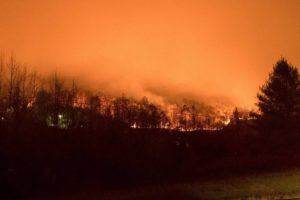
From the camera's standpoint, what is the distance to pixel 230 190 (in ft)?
62.0

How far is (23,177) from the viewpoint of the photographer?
81.8 ft

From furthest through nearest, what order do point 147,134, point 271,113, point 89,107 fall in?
point 89,107
point 271,113
point 147,134

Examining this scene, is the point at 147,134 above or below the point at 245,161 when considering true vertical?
above

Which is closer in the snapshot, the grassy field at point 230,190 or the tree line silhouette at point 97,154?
the grassy field at point 230,190

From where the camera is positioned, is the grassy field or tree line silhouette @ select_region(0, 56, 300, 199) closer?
the grassy field

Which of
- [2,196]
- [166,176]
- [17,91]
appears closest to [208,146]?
[166,176]

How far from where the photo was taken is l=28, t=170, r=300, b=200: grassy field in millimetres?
17675

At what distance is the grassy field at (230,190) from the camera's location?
17675mm

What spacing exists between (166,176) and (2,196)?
413 inches

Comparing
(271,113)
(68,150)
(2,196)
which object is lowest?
(2,196)

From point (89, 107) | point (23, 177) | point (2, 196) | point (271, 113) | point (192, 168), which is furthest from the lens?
point (89, 107)

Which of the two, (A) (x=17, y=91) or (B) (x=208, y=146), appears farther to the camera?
(B) (x=208, y=146)

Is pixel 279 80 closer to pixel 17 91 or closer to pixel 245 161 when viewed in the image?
pixel 245 161

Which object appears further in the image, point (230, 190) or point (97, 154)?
point (97, 154)
